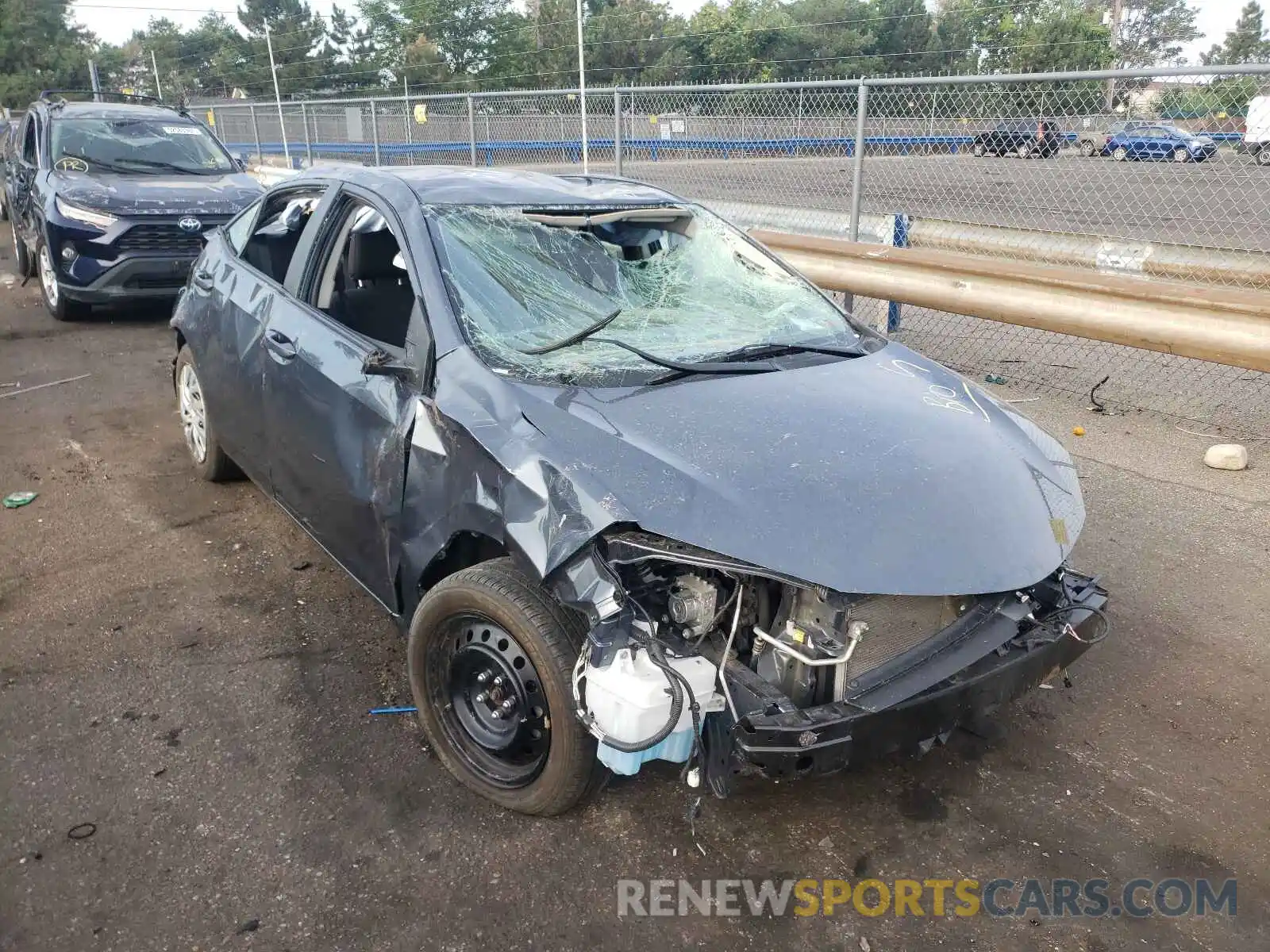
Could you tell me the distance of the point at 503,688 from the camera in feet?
9.05

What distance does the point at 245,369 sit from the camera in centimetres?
408

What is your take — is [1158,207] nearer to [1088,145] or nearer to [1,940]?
[1088,145]

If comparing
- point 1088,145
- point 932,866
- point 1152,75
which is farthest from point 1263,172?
point 932,866

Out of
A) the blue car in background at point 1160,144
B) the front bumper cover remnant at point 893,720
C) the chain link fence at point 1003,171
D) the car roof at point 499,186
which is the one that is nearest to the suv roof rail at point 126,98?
the chain link fence at point 1003,171

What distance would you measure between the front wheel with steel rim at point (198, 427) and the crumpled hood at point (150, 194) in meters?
3.85

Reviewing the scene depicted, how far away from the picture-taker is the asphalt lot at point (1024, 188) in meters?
7.73

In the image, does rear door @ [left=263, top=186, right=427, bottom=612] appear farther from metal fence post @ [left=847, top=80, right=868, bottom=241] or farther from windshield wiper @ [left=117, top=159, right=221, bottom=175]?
windshield wiper @ [left=117, top=159, right=221, bottom=175]

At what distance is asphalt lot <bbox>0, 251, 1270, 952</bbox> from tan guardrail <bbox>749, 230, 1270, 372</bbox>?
135 centimetres

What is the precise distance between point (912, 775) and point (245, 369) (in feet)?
9.94

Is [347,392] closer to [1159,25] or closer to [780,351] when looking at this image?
[780,351]

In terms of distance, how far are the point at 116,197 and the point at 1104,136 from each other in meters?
8.03

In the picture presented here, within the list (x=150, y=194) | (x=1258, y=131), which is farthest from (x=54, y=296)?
(x=1258, y=131)

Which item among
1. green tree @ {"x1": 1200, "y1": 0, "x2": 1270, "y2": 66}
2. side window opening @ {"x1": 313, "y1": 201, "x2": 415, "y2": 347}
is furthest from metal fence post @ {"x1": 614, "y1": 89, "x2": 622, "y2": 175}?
green tree @ {"x1": 1200, "y1": 0, "x2": 1270, "y2": 66}

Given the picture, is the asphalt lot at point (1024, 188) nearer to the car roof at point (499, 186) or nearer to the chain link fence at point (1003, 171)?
the chain link fence at point (1003, 171)
